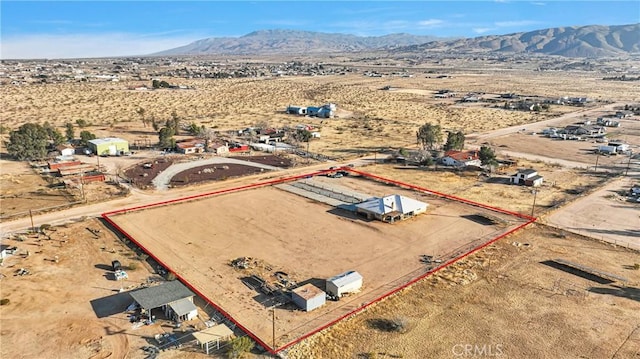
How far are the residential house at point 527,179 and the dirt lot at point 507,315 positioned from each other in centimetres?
1760

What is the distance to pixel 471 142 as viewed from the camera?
250ft

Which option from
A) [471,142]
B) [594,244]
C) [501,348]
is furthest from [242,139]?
[501,348]

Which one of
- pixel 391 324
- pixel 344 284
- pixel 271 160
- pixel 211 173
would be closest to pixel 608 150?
pixel 271 160

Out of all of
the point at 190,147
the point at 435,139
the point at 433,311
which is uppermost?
the point at 435,139

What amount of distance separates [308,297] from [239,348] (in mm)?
5632

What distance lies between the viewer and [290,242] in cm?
3656

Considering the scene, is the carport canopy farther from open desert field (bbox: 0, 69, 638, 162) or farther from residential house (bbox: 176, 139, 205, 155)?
open desert field (bbox: 0, 69, 638, 162)

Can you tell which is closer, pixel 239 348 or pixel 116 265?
pixel 239 348

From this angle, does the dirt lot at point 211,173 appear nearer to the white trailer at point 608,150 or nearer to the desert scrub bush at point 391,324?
the desert scrub bush at point 391,324

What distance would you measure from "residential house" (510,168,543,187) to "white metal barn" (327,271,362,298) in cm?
3117

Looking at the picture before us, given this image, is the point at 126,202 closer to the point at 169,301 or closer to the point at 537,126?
the point at 169,301

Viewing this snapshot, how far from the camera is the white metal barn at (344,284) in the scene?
92.7 feet

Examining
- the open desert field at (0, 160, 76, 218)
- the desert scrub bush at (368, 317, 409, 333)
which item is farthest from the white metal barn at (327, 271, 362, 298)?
the open desert field at (0, 160, 76, 218)

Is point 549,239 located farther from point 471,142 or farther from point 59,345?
point 471,142
